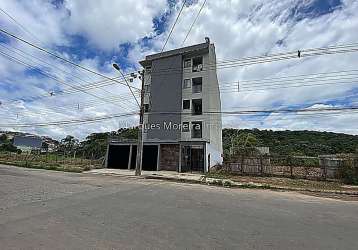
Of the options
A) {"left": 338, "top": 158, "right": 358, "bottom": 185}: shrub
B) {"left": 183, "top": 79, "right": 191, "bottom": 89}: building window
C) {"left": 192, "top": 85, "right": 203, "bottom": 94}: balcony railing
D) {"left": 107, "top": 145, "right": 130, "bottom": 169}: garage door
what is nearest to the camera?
{"left": 338, "top": 158, "right": 358, "bottom": 185}: shrub

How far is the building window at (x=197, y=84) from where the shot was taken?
34.4 m

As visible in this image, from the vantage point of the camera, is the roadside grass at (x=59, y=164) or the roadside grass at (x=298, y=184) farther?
the roadside grass at (x=59, y=164)

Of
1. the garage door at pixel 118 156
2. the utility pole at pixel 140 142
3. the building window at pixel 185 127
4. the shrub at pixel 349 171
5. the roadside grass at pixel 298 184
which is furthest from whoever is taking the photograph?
the building window at pixel 185 127

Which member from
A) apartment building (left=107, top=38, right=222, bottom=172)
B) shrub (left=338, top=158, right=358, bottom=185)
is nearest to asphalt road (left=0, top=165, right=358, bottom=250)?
shrub (left=338, top=158, right=358, bottom=185)

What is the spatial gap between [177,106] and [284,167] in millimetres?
15510

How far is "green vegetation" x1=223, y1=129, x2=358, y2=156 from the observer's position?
45500 millimetres

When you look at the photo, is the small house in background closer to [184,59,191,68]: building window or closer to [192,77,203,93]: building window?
[184,59,191,68]: building window

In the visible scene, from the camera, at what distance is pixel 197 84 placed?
35125mm

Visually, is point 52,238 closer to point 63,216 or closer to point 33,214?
point 63,216

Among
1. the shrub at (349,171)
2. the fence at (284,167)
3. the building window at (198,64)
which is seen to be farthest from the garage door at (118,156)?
the shrub at (349,171)

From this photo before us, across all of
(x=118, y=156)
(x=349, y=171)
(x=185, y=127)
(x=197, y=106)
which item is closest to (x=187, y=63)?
(x=197, y=106)

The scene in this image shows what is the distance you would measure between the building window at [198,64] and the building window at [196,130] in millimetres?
7388

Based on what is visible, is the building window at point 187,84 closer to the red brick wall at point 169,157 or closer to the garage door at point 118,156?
the red brick wall at point 169,157

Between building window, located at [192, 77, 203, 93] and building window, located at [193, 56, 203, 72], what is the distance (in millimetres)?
1233
